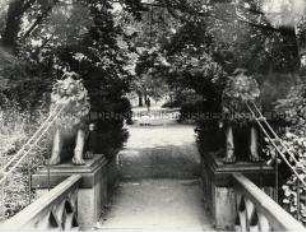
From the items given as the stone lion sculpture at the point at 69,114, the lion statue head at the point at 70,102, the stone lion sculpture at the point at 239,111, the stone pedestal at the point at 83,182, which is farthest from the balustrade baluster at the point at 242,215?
the lion statue head at the point at 70,102

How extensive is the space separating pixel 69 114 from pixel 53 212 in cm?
220

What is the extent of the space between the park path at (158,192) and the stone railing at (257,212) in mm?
923

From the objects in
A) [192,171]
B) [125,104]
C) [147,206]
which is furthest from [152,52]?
[147,206]

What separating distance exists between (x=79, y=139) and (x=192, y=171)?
5.63 m

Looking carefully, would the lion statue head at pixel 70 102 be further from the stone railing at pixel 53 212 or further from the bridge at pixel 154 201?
the stone railing at pixel 53 212

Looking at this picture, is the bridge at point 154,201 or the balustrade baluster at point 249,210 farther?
the balustrade baluster at point 249,210

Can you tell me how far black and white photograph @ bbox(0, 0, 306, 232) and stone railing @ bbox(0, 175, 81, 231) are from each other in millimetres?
28

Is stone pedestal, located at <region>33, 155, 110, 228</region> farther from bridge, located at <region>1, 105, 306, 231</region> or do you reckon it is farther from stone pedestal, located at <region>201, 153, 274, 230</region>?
stone pedestal, located at <region>201, 153, 274, 230</region>

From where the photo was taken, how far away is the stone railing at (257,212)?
13.5 feet

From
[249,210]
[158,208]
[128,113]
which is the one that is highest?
[128,113]

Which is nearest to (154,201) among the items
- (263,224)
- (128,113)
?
(128,113)

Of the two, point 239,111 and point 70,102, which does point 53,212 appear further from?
point 239,111

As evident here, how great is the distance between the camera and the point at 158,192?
9.69 metres

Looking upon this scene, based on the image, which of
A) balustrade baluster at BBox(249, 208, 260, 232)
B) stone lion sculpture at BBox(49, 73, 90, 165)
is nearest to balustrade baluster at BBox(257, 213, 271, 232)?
balustrade baluster at BBox(249, 208, 260, 232)
